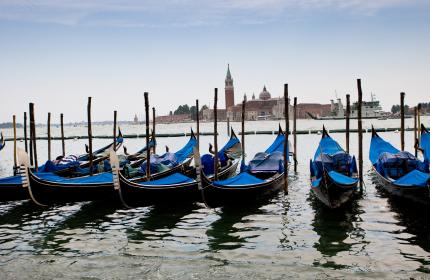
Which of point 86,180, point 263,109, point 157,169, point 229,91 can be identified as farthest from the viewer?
point 263,109

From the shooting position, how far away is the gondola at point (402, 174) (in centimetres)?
827

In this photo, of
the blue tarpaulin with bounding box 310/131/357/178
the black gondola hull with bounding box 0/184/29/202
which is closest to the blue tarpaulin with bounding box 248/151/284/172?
the blue tarpaulin with bounding box 310/131/357/178

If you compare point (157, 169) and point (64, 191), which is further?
point (157, 169)

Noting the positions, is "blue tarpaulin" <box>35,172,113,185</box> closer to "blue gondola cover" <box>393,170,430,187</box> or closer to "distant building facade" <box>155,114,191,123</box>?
"blue gondola cover" <box>393,170,430,187</box>

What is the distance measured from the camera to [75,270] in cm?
598

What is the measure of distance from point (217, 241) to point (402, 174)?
566 centimetres

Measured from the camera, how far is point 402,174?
10.6 meters

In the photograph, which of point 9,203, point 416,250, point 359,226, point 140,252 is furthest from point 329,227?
point 9,203

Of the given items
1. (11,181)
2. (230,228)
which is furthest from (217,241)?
(11,181)

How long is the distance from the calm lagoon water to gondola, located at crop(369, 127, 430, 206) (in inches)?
13.2

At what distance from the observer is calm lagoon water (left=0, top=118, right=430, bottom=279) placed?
19.2 ft

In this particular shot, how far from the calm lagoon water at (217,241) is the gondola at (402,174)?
335 mm

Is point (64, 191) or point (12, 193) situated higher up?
point (64, 191)

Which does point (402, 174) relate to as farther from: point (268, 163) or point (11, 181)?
point (11, 181)
